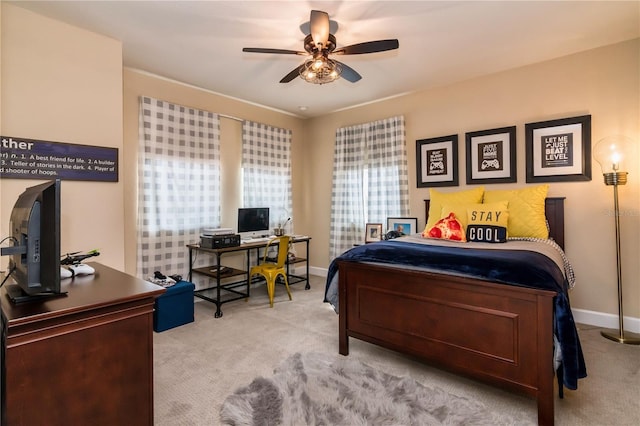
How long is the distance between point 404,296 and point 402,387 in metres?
0.57

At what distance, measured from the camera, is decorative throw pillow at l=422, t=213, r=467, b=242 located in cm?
295

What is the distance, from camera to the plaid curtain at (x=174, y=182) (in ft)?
11.2

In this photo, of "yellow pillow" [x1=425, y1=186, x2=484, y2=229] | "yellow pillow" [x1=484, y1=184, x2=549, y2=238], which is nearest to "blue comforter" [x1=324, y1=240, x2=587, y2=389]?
"yellow pillow" [x1=484, y1=184, x2=549, y2=238]

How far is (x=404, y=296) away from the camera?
218cm

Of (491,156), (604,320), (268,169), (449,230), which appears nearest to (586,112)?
(491,156)

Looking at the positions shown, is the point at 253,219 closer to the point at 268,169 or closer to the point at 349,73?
the point at 268,169

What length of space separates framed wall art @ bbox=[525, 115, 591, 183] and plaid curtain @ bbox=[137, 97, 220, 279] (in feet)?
11.8

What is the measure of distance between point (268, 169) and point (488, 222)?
9.85ft

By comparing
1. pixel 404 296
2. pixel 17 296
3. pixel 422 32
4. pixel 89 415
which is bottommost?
pixel 89 415

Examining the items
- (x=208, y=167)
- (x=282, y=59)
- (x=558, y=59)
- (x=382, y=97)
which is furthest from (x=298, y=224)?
(x=558, y=59)

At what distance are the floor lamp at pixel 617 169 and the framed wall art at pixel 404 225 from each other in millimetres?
1863

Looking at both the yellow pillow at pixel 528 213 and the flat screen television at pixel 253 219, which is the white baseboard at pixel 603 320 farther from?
the flat screen television at pixel 253 219

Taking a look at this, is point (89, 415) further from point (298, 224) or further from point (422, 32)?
point (298, 224)

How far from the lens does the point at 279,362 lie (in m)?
2.39
